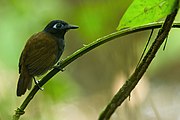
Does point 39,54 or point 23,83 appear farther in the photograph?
point 39,54

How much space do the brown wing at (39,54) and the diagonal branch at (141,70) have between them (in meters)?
0.67

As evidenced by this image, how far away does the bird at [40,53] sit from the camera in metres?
1.46

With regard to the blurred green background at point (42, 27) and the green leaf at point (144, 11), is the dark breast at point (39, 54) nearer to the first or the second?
the blurred green background at point (42, 27)

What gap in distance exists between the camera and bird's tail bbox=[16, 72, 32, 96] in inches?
55.4

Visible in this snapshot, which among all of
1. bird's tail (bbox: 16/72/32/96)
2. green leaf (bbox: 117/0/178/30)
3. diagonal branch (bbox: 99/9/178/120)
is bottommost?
bird's tail (bbox: 16/72/32/96)

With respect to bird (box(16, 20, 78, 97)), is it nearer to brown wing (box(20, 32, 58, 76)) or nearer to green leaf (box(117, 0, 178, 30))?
brown wing (box(20, 32, 58, 76))

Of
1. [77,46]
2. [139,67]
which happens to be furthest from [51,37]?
[77,46]

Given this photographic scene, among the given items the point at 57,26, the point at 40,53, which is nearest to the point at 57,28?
the point at 57,26

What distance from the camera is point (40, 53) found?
60.4 inches

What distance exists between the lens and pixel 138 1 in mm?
793

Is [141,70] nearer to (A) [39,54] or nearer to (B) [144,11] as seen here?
(B) [144,11]

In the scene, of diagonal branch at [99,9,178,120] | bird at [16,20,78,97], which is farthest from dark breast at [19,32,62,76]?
diagonal branch at [99,9,178,120]

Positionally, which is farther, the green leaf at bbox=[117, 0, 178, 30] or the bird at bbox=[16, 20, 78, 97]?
the bird at bbox=[16, 20, 78, 97]

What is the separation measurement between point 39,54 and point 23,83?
0.46 feet
